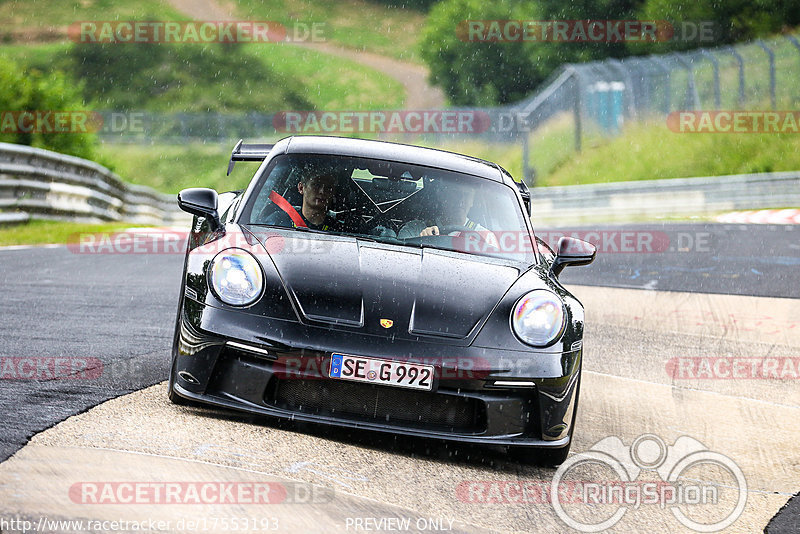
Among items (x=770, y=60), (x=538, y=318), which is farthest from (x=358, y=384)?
(x=770, y=60)

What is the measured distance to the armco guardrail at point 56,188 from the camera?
48.6ft

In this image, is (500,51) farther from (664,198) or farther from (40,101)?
(40,101)

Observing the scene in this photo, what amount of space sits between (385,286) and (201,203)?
1158 mm

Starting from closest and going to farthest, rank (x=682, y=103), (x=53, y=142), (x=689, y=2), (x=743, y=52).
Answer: (x=53, y=142) → (x=743, y=52) → (x=682, y=103) → (x=689, y=2)

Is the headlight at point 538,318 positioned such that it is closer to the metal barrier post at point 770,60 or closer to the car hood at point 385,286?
the car hood at point 385,286

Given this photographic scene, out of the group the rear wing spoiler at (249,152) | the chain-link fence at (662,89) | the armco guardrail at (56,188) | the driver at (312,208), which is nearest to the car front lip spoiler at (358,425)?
the driver at (312,208)

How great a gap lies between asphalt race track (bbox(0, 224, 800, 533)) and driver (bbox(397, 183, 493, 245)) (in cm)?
118

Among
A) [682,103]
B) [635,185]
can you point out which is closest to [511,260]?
[635,185]

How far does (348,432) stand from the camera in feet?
16.1

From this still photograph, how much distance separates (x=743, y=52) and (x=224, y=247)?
2382 centimetres

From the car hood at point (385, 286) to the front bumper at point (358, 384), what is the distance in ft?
0.34

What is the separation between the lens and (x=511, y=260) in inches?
215

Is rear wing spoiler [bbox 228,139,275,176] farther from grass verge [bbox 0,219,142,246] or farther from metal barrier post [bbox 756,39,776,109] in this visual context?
metal barrier post [bbox 756,39,776,109]

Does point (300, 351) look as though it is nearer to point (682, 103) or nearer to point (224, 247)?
point (224, 247)
